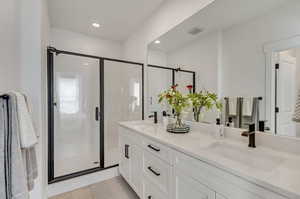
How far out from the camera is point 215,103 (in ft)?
4.91

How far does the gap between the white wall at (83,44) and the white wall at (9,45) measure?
5.26 feet

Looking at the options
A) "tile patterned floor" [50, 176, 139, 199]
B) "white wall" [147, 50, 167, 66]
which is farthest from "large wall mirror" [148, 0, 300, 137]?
"tile patterned floor" [50, 176, 139, 199]

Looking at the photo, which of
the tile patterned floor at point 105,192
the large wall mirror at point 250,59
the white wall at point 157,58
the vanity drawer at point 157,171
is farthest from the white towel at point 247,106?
the tile patterned floor at point 105,192

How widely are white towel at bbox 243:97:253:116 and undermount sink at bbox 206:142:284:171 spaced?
0.33 metres

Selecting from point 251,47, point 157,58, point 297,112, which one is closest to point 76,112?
point 157,58

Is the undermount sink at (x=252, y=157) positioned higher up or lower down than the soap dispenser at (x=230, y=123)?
lower down

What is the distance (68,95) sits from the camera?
2420 millimetres

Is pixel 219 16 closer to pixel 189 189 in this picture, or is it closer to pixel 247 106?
pixel 247 106

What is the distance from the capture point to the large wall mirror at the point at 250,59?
1027 mm

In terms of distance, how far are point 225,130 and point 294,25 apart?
93 cm

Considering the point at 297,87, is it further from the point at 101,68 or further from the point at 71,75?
the point at 71,75

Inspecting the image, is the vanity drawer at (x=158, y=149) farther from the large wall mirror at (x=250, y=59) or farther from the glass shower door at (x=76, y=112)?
the glass shower door at (x=76, y=112)

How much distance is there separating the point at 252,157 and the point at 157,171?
2.46 feet

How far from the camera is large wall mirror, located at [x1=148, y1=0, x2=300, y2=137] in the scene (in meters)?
1.03
